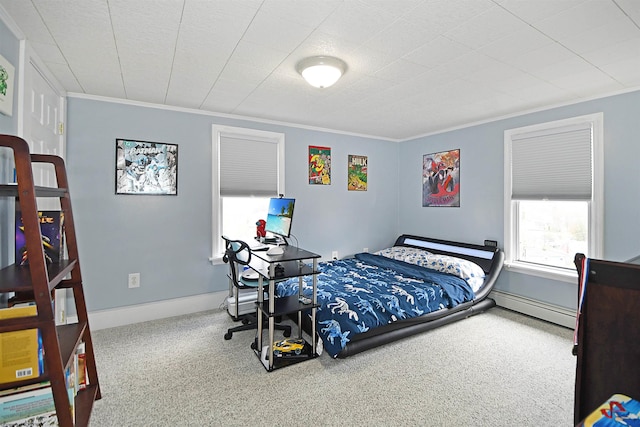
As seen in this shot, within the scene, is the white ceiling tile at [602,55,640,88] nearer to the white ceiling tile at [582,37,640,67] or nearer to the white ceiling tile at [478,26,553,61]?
the white ceiling tile at [582,37,640,67]

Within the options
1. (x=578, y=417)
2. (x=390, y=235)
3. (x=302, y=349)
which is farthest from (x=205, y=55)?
(x=390, y=235)

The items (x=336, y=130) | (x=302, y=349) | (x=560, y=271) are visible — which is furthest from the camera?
(x=336, y=130)

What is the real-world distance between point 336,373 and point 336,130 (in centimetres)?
324

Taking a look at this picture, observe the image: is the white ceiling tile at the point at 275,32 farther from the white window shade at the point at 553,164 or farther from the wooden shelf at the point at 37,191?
the white window shade at the point at 553,164

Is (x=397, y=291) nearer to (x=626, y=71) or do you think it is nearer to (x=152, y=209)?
(x=626, y=71)

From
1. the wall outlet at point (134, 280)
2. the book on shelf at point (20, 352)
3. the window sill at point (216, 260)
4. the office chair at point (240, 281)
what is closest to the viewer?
the book on shelf at point (20, 352)

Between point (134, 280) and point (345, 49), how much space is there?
10.0 feet

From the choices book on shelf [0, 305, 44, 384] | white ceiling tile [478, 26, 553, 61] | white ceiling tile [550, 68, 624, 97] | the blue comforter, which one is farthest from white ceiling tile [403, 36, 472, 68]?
book on shelf [0, 305, 44, 384]

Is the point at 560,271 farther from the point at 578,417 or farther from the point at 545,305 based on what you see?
the point at 578,417

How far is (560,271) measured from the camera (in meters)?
3.29

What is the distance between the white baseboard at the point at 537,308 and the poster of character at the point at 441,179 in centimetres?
130

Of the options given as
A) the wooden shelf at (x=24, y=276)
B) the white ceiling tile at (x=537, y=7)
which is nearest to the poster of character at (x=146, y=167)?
the wooden shelf at (x=24, y=276)

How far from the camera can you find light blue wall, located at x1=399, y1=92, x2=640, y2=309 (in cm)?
281

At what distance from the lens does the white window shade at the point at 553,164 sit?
3092 millimetres
